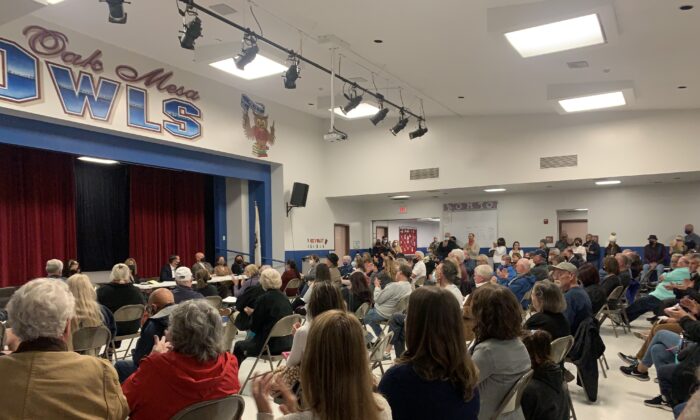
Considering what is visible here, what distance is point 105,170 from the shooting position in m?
11.7

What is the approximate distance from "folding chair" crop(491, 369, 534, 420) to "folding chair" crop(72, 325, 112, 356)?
3.20m

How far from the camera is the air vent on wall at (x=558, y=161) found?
11.6 m

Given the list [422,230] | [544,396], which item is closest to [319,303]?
[544,396]

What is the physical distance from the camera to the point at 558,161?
11812 millimetres

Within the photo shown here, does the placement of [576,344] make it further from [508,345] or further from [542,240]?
[542,240]

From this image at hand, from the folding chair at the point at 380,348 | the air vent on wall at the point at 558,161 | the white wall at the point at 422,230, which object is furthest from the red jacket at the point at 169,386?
the white wall at the point at 422,230

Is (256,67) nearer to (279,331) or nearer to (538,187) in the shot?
(279,331)

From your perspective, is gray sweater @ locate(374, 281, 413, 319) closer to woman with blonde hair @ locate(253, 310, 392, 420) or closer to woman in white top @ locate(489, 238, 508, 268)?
woman with blonde hair @ locate(253, 310, 392, 420)

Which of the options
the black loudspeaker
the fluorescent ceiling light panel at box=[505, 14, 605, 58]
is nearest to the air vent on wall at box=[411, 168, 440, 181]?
the black loudspeaker

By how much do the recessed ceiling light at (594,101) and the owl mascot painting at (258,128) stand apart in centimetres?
702

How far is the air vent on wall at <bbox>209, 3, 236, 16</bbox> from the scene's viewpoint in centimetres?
702

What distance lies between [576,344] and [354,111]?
7.07m

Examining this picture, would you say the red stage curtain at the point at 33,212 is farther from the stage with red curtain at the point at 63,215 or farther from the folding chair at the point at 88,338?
the folding chair at the point at 88,338

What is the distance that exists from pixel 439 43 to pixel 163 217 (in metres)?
8.59
